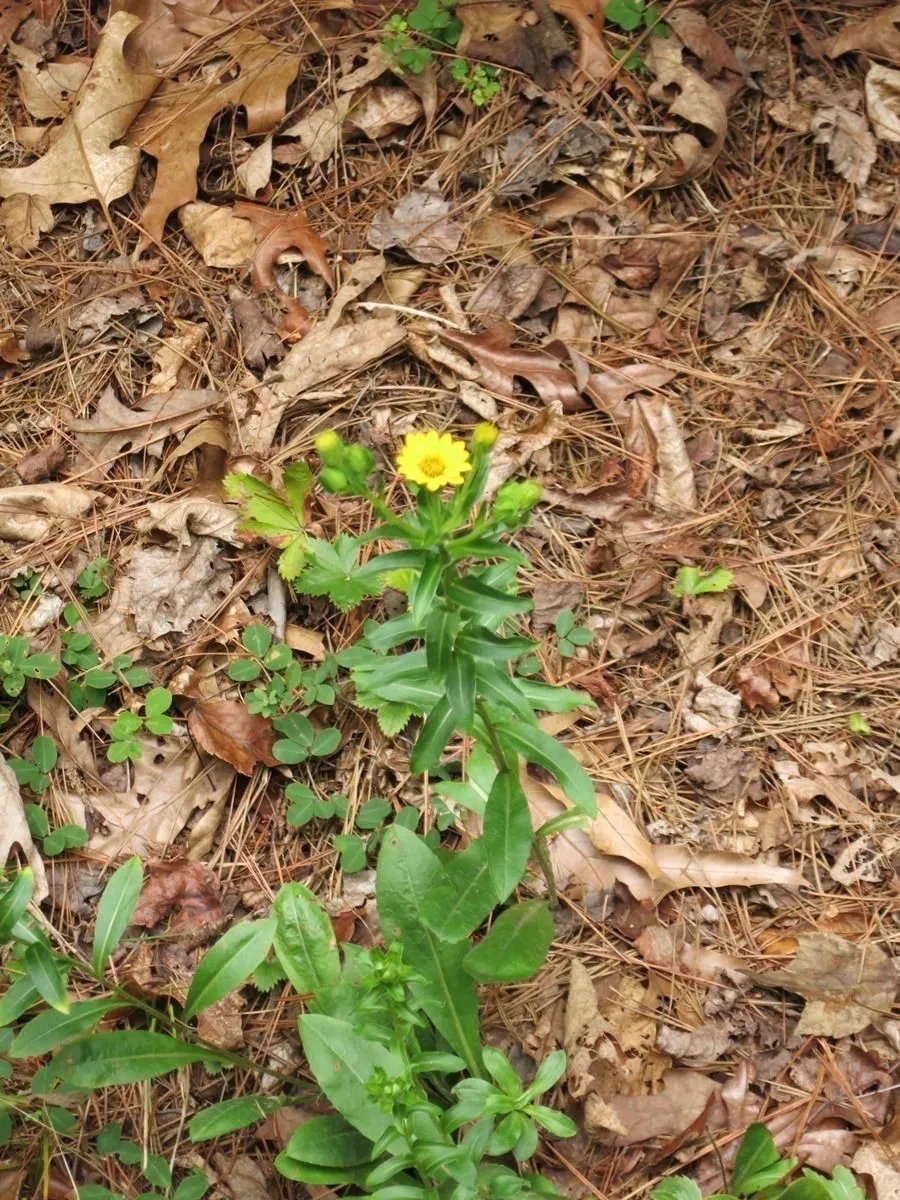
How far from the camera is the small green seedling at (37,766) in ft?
9.57

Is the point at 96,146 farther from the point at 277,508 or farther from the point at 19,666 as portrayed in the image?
the point at 19,666

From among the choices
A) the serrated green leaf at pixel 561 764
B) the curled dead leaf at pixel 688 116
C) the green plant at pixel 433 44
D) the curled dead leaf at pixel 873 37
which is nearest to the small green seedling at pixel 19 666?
the serrated green leaf at pixel 561 764

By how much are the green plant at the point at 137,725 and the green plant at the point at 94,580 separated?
0.38 meters

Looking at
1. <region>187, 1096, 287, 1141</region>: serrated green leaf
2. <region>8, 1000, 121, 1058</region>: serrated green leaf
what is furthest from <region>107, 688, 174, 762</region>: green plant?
<region>187, 1096, 287, 1141</region>: serrated green leaf

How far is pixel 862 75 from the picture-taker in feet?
12.4

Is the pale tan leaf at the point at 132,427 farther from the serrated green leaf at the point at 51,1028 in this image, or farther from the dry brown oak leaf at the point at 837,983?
the dry brown oak leaf at the point at 837,983

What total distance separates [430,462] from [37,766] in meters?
1.67

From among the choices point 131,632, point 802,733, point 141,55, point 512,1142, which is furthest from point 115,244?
point 512,1142

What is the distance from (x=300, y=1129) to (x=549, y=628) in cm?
150

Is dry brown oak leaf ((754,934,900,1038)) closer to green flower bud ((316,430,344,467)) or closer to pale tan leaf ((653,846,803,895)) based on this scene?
pale tan leaf ((653,846,803,895))

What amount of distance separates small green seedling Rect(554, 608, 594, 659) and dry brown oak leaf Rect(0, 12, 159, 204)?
2.19m

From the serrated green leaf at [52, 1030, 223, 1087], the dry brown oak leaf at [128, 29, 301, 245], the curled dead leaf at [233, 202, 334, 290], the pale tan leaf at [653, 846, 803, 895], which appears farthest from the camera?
the dry brown oak leaf at [128, 29, 301, 245]

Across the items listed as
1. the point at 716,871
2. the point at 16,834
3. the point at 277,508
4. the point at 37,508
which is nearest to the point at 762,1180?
the point at 716,871

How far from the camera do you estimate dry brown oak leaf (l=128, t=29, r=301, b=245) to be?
12.0ft
